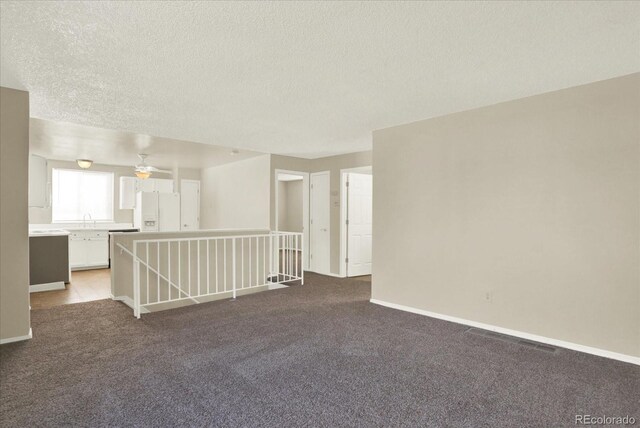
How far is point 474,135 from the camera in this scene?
384cm

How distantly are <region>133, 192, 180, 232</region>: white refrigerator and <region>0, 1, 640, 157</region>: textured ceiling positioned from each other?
403cm

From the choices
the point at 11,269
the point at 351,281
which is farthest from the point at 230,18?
the point at 351,281

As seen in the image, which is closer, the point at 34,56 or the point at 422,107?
the point at 34,56

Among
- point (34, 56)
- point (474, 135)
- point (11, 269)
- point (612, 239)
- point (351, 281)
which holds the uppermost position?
point (34, 56)

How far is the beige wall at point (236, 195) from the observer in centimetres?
709

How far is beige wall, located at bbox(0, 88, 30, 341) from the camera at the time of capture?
3.23 metres

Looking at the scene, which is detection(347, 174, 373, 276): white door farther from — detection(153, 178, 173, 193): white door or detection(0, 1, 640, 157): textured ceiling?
detection(153, 178, 173, 193): white door

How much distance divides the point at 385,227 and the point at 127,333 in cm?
339

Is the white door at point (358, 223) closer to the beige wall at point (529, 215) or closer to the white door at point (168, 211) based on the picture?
the beige wall at point (529, 215)

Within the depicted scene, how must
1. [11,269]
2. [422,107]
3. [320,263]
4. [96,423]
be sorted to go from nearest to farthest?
[96,423]
[11,269]
[422,107]
[320,263]

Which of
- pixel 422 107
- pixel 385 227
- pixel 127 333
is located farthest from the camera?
pixel 385 227

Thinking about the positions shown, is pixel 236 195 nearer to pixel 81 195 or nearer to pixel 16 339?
pixel 81 195

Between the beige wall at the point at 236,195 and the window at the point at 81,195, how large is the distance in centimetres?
232

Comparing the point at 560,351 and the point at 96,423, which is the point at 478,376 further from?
the point at 96,423
